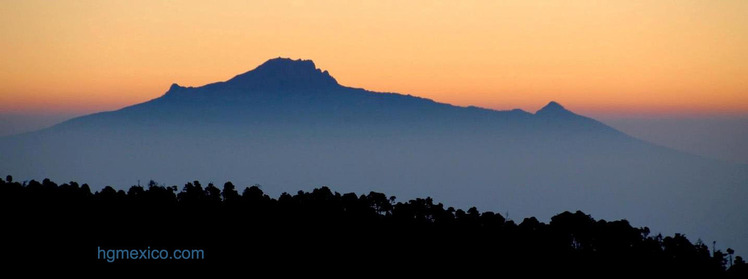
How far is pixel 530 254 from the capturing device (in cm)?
9094

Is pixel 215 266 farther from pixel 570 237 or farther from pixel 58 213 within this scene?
pixel 570 237

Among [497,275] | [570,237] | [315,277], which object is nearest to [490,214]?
[570,237]

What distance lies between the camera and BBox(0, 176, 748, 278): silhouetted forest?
84.0 metres

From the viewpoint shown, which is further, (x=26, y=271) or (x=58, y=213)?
(x=58, y=213)

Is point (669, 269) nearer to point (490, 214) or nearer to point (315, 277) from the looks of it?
point (490, 214)

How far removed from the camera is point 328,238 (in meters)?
92.4

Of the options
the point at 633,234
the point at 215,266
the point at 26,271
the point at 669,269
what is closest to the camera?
the point at 26,271

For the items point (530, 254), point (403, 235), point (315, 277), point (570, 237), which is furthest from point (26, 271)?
point (570, 237)

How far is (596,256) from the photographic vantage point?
308ft

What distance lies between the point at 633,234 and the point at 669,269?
6.89 meters

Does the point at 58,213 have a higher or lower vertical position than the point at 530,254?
higher

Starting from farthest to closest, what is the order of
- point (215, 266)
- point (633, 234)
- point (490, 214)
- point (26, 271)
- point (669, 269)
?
point (490, 214) < point (633, 234) < point (669, 269) < point (215, 266) < point (26, 271)

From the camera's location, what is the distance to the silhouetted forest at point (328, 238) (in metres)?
84.0

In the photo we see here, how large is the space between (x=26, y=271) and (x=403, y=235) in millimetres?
37539
